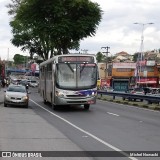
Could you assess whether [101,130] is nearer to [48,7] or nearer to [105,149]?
[105,149]

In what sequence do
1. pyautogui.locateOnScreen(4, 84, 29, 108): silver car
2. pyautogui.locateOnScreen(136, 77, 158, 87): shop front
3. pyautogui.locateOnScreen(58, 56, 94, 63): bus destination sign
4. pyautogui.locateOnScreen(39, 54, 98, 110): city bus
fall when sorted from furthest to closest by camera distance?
pyautogui.locateOnScreen(136, 77, 158, 87): shop front < pyautogui.locateOnScreen(4, 84, 29, 108): silver car < pyautogui.locateOnScreen(58, 56, 94, 63): bus destination sign < pyautogui.locateOnScreen(39, 54, 98, 110): city bus

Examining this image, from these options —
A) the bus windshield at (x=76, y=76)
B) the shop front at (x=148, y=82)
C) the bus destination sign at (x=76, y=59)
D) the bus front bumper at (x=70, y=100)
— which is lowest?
the shop front at (x=148, y=82)

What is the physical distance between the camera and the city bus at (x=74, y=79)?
1006 inches

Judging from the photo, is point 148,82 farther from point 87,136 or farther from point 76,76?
point 87,136

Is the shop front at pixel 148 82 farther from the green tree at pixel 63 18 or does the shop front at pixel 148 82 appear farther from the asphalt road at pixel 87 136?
the asphalt road at pixel 87 136

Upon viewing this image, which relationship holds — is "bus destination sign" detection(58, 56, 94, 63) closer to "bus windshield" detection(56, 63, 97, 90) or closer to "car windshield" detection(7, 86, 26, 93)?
"bus windshield" detection(56, 63, 97, 90)

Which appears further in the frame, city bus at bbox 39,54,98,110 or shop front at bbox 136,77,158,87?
shop front at bbox 136,77,158,87

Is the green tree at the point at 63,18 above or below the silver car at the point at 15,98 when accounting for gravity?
above

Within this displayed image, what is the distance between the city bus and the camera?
83.9 feet

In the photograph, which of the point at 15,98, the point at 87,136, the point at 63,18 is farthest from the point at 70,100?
the point at 63,18

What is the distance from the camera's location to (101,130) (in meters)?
16.7

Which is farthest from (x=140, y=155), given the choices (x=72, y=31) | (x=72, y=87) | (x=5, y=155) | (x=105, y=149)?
(x=72, y=31)

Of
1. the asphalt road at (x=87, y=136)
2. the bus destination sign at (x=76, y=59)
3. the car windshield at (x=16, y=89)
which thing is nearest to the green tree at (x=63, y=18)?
the car windshield at (x=16, y=89)

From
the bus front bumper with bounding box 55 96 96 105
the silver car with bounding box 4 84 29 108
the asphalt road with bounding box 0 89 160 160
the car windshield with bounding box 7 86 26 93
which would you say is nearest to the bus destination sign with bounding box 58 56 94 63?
the bus front bumper with bounding box 55 96 96 105
